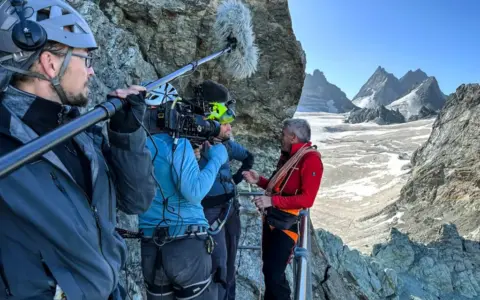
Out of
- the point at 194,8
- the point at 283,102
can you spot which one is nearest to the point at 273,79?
the point at 283,102

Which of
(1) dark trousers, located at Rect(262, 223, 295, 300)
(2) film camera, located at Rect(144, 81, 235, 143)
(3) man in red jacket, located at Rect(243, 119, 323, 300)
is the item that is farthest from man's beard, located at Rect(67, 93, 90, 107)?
(1) dark trousers, located at Rect(262, 223, 295, 300)

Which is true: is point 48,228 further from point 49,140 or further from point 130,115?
point 130,115

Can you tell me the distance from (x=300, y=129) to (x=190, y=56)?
3.49 meters

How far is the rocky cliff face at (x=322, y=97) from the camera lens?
124 metres

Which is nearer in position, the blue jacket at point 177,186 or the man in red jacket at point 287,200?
the blue jacket at point 177,186

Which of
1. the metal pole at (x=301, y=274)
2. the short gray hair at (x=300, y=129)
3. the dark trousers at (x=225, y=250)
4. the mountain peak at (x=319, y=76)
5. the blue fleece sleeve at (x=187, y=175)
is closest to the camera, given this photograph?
the metal pole at (x=301, y=274)

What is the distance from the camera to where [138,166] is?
6.77ft

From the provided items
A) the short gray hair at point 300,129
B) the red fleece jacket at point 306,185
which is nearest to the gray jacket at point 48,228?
the red fleece jacket at point 306,185

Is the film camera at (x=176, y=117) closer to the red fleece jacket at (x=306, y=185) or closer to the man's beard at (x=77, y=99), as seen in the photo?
the man's beard at (x=77, y=99)

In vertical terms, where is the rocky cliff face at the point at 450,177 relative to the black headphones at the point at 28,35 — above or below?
below

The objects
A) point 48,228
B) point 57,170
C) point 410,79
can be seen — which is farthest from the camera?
point 410,79

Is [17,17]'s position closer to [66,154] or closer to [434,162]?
[66,154]

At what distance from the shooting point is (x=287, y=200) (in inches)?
163

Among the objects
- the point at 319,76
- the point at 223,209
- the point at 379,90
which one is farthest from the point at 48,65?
the point at 319,76
